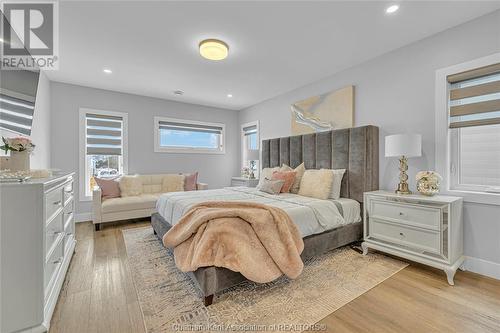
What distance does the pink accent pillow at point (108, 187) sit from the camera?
12.8 ft

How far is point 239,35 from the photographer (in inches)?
98.7

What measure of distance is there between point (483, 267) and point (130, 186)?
5.10 m

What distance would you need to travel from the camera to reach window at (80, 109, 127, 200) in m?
4.21

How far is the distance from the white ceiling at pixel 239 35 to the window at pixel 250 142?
1728mm

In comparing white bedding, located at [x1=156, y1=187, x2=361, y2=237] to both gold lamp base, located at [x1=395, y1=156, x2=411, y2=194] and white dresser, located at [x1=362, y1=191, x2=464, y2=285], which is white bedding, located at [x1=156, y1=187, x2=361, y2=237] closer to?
white dresser, located at [x1=362, y1=191, x2=464, y2=285]

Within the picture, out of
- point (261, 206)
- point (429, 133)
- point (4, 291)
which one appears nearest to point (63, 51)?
point (4, 291)

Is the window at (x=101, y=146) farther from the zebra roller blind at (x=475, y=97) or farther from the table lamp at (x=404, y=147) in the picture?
the zebra roller blind at (x=475, y=97)

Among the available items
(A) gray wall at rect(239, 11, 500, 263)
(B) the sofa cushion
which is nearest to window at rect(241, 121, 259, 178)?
(A) gray wall at rect(239, 11, 500, 263)

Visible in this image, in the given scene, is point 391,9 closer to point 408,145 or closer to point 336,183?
point 408,145

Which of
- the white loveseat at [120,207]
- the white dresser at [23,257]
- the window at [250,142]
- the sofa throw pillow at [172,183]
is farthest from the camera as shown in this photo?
the window at [250,142]

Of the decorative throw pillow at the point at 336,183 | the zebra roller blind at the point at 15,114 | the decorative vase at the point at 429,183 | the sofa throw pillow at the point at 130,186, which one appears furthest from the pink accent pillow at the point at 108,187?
the decorative vase at the point at 429,183

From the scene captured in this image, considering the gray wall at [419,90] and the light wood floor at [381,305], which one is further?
the gray wall at [419,90]

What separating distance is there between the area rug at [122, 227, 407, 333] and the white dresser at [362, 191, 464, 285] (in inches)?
9.2

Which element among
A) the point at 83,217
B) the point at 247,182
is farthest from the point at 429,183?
the point at 83,217
